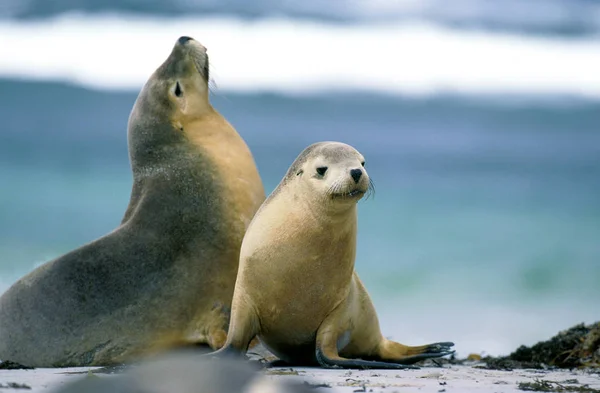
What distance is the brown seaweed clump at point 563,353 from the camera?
712 cm

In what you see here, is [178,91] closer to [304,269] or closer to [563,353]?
[304,269]

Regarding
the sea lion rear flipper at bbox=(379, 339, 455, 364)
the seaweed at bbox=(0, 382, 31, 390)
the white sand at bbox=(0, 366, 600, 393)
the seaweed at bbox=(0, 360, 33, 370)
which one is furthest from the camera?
the sea lion rear flipper at bbox=(379, 339, 455, 364)

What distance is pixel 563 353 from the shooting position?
24.0 ft

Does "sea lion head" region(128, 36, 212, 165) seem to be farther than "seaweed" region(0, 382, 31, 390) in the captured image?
Yes

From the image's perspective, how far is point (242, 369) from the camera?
3.33m

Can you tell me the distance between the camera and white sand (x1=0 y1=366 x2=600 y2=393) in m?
5.16

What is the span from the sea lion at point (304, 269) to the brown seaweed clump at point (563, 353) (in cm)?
120

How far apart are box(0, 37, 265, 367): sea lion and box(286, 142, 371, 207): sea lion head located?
968 millimetres

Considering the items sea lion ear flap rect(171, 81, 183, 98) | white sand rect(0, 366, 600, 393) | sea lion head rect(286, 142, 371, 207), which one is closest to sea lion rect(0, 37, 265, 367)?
sea lion ear flap rect(171, 81, 183, 98)

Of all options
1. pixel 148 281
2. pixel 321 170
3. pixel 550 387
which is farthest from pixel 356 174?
pixel 148 281

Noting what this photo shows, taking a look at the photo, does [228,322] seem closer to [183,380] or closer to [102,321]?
[102,321]

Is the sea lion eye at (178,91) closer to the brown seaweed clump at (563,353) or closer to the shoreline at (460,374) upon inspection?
the shoreline at (460,374)

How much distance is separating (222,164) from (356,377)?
237cm

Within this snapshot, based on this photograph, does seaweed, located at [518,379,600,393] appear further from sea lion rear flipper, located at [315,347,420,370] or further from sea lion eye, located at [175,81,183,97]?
sea lion eye, located at [175,81,183,97]
